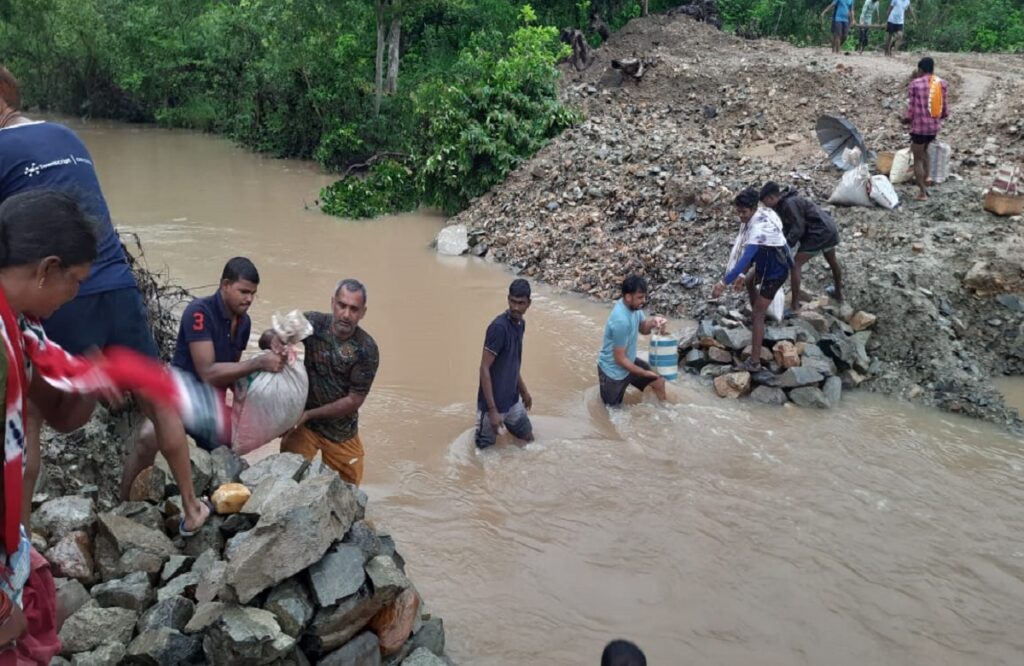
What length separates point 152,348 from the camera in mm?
3574

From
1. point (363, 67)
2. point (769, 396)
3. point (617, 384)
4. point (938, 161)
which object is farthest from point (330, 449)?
point (363, 67)

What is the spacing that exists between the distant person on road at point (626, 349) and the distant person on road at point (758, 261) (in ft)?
3.13

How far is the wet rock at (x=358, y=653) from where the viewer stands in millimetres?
3182

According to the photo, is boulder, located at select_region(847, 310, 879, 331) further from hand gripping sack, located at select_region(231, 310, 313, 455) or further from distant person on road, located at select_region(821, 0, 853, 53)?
distant person on road, located at select_region(821, 0, 853, 53)

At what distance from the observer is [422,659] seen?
3449 mm

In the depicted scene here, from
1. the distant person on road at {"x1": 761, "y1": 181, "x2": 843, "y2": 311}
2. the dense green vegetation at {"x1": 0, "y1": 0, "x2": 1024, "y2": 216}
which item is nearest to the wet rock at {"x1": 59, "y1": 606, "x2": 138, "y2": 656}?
the distant person on road at {"x1": 761, "y1": 181, "x2": 843, "y2": 311}

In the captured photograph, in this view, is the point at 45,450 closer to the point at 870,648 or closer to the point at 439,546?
the point at 439,546

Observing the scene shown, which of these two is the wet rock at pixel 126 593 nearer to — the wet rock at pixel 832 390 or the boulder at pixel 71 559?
the boulder at pixel 71 559

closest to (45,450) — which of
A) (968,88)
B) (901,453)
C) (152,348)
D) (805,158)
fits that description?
(152,348)

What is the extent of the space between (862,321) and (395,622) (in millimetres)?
6370

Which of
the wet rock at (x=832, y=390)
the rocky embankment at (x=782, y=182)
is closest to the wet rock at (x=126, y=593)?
the wet rock at (x=832, y=390)

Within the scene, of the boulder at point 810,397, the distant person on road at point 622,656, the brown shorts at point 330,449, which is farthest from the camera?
the boulder at point 810,397

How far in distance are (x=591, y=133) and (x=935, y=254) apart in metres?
5.96

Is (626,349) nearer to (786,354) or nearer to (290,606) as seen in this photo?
(786,354)
